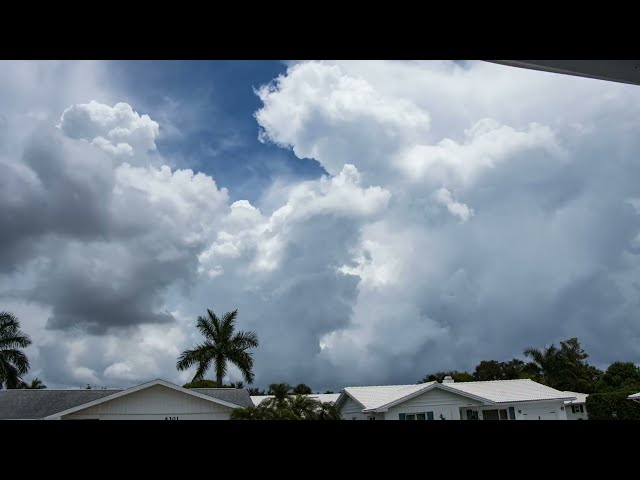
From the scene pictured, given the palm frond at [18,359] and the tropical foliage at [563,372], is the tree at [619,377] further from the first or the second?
the palm frond at [18,359]

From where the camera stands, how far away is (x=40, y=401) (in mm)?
18422

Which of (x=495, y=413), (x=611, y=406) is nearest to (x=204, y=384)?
(x=495, y=413)

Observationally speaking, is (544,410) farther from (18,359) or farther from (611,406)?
(18,359)

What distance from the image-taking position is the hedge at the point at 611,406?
822 inches

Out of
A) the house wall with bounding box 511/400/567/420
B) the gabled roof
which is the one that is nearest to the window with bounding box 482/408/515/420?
the house wall with bounding box 511/400/567/420

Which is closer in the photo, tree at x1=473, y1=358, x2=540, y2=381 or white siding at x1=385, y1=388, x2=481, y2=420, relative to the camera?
white siding at x1=385, y1=388, x2=481, y2=420

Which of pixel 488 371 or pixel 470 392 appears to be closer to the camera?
pixel 470 392

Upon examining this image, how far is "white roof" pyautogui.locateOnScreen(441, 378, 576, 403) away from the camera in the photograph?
20.1m

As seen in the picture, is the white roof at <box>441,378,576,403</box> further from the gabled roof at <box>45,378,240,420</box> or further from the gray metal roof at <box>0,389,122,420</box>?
the gray metal roof at <box>0,389,122,420</box>

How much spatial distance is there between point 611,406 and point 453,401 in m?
6.92

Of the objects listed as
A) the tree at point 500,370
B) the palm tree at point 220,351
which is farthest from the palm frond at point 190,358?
the tree at point 500,370
